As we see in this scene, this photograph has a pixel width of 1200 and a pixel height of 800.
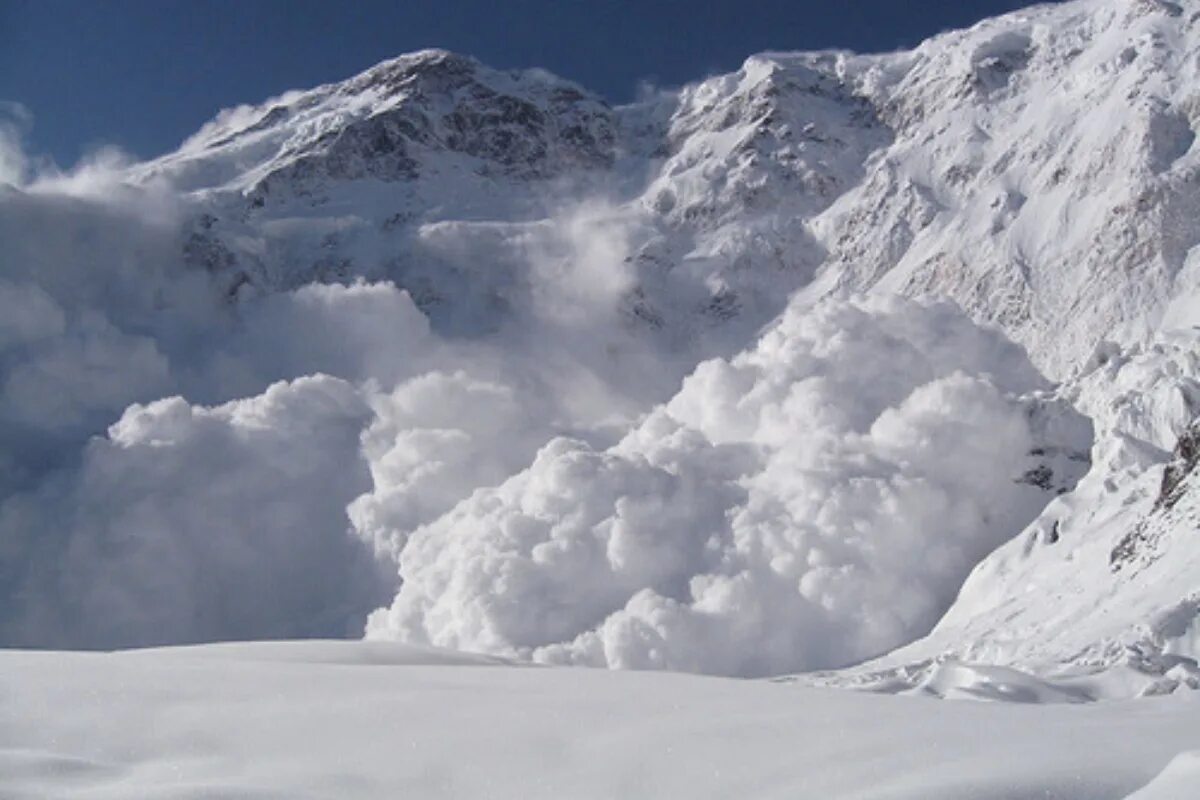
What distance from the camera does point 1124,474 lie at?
8775 cm

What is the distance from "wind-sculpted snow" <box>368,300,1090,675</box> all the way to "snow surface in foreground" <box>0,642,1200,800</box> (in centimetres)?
10227

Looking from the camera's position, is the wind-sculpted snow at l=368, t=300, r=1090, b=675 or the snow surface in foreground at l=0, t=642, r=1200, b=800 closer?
the snow surface in foreground at l=0, t=642, r=1200, b=800

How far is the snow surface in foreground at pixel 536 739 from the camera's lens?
26.4 feet

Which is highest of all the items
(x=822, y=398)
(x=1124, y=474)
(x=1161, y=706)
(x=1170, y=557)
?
(x=822, y=398)

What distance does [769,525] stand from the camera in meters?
134

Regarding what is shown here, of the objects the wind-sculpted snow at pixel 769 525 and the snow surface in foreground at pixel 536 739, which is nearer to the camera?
the snow surface in foreground at pixel 536 739

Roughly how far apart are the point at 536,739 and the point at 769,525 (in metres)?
126

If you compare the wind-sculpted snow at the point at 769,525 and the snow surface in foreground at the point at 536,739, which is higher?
the wind-sculpted snow at the point at 769,525

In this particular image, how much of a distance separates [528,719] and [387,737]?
1.29 meters

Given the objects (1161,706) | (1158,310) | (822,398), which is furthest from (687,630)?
(1161,706)

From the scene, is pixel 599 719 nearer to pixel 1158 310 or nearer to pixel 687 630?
pixel 687 630

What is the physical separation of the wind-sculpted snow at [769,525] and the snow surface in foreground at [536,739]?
4026 inches

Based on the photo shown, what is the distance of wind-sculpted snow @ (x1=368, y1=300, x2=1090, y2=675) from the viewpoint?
120 metres

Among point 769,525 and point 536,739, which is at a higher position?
point 769,525
